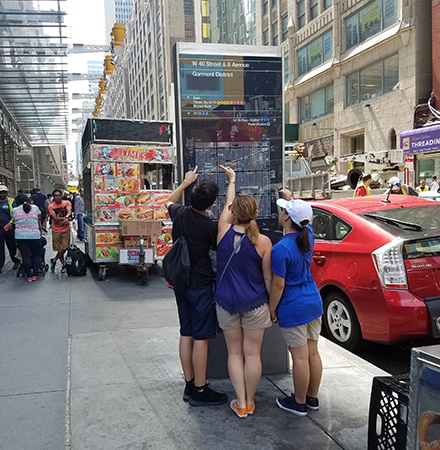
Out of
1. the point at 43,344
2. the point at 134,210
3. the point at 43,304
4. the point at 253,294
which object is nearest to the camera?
the point at 253,294

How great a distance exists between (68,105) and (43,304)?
1748 centimetres

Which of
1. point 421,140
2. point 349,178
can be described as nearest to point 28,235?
point 349,178

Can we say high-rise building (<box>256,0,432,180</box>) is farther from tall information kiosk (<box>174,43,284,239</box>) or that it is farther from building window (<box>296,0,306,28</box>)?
tall information kiosk (<box>174,43,284,239</box>)

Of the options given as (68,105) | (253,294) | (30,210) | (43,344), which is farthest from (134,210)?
(68,105)

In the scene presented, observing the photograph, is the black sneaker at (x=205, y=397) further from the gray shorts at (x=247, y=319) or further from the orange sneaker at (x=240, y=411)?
the gray shorts at (x=247, y=319)

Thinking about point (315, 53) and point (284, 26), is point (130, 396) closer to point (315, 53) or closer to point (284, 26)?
point (315, 53)

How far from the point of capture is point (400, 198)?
5871 millimetres

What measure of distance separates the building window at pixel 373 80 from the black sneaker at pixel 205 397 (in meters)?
23.6

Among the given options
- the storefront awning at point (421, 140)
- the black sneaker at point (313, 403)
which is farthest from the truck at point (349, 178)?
the black sneaker at point (313, 403)

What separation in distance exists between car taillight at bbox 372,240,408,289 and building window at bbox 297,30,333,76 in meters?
27.5

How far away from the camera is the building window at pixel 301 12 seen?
3234 centimetres

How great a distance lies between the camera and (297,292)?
3359 millimetres

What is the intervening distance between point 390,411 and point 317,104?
31229 mm

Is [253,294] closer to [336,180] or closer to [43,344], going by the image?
[43,344]
